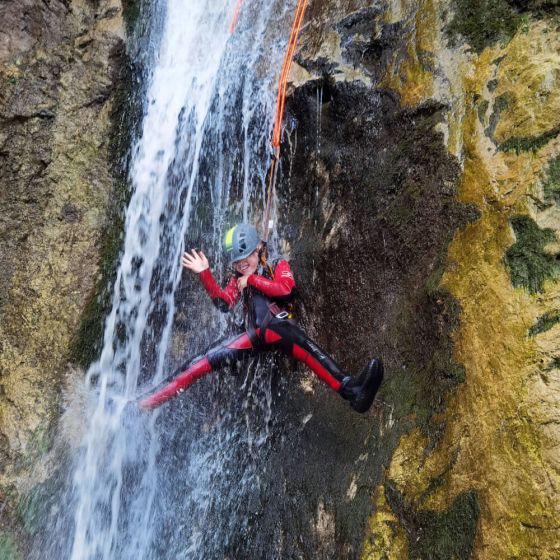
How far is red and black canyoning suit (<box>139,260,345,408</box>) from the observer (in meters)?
4.26

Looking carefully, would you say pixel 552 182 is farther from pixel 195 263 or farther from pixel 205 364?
pixel 205 364

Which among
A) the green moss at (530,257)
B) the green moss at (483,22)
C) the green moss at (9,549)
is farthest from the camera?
the green moss at (9,549)

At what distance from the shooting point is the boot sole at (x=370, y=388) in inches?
143

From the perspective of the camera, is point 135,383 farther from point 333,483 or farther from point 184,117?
point 184,117

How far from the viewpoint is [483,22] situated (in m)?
3.74

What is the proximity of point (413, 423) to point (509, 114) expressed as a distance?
6.88 feet

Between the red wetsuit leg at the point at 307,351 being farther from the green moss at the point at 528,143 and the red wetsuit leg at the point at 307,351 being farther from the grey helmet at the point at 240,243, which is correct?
the green moss at the point at 528,143

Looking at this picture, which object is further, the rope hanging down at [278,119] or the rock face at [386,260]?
the rope hanging down at [278,119]

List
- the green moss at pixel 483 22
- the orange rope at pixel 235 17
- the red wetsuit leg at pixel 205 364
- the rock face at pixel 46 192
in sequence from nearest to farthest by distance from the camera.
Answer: the green moss at pixel 483 22 → the red wetsuit leg at pixel 205 364 → the rock face at pixel 46 192 → the orange rope at pixel 235 17

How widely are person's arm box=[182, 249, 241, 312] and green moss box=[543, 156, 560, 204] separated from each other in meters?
2.46

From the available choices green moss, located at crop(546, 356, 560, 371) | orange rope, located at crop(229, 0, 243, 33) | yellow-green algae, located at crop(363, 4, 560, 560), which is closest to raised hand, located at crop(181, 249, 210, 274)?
yellow-green algae, located at crop(363, 4, 560, 560)

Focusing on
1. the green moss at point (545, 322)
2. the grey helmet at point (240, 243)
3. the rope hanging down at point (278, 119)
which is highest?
the rope hanging down at point (278, 119)

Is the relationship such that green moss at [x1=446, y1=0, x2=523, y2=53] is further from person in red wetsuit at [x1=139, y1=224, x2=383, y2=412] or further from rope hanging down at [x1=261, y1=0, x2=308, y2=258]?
person in red wetsuit at [x1=139, y1=224, x2=383, y2=412]

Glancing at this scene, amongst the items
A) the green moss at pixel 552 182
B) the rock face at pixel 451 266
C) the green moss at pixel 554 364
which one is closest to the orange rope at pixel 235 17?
the rock face at pixel 451 266
